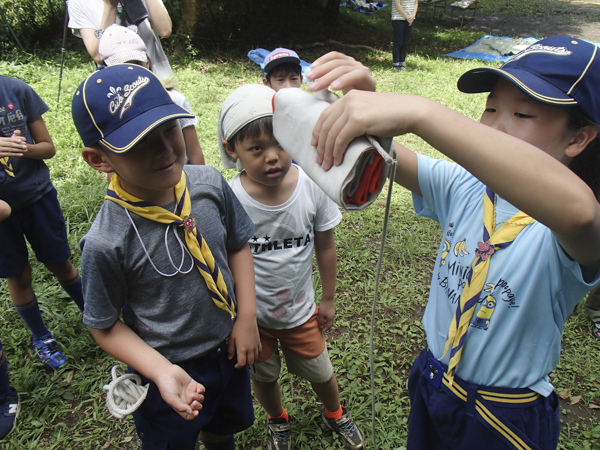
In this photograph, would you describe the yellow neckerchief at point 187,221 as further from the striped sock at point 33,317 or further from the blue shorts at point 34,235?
the striped sock at point 33,317

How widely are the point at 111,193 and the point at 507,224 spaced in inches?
50.4

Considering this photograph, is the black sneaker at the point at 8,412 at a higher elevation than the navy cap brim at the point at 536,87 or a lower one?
lower

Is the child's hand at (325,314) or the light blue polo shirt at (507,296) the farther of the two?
the child's hand at (325,314)

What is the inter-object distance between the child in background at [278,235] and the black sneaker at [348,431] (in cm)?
30

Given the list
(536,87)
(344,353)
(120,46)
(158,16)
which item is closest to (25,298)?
(120,46)

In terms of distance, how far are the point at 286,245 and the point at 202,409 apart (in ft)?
2.51

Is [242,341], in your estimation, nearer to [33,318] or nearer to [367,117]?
[367,117]

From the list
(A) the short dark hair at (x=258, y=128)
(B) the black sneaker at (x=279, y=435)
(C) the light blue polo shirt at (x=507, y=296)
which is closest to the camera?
(C) the light blue polo shirt at (x=507, y=296)

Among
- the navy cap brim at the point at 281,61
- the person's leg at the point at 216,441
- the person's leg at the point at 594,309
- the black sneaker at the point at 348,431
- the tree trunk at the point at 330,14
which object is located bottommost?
the black sneaker at the point at 348,431

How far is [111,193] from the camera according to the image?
1.35m

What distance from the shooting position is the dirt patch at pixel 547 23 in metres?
13.1

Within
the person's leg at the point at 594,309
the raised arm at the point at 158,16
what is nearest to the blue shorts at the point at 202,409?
the person's leg at the point at 594,309

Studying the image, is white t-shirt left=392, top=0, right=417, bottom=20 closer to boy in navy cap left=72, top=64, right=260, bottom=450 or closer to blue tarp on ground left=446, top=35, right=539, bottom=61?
blue tarp on ground left=446, top=35, right=539, bottom=61

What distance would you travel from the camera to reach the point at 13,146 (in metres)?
2.31
